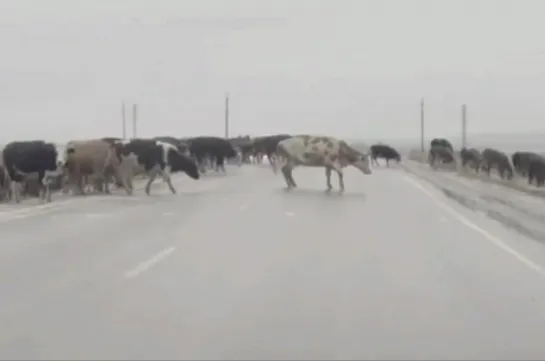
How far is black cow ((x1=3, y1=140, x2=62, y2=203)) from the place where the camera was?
33531 mm

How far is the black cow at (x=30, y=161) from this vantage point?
33.5m

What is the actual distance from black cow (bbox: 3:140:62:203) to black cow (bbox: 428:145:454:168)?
44731 mm

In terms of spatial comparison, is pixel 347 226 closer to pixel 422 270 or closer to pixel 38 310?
pixel 422 270

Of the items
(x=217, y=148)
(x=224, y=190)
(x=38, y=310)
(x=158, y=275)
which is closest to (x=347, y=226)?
(x=158, y=275)

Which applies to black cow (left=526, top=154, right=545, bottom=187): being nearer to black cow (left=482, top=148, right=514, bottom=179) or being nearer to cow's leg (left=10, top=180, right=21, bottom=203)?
black cow (left=482, top=148, right=514, bottom=179)

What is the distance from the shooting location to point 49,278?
1382cm

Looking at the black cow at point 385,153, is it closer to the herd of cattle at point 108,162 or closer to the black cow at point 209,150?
the black cow at point 209,150

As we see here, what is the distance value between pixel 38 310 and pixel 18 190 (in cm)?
2328

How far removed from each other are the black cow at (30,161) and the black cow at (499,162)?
1311 inches

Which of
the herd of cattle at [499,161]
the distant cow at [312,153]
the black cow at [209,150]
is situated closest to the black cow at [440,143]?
the herd of cattle at [499,161]

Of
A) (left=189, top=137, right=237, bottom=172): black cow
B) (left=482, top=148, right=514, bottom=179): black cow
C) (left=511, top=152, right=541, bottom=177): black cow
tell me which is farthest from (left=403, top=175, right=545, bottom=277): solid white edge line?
(left=189, top=137, right=237, bottom=172): black cow

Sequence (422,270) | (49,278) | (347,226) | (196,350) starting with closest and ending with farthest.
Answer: (196,350) < (49,278) < (422,270) < (347,226)

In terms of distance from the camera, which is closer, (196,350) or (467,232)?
(196,350)

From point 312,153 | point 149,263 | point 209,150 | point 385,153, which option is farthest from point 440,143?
point 149,263
